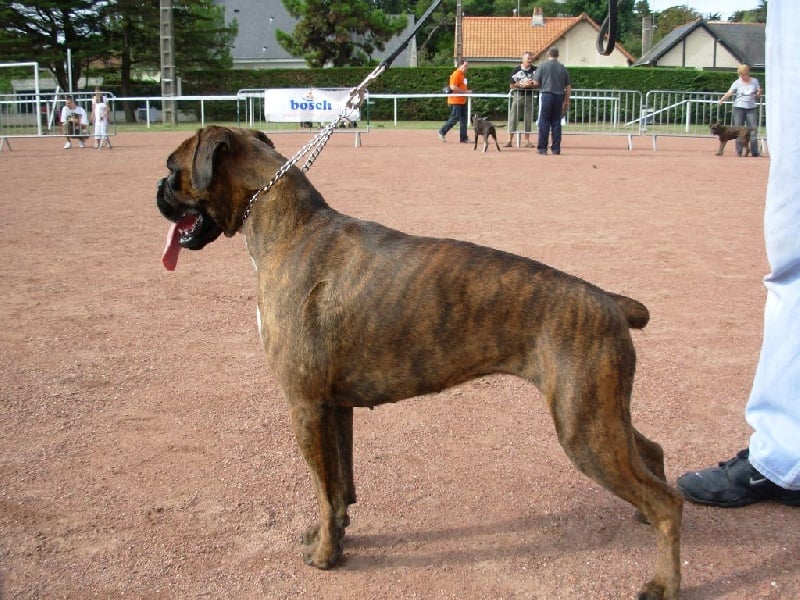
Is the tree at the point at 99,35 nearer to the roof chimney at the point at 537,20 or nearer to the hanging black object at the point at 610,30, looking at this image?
the roof chimney at the point at 537,20

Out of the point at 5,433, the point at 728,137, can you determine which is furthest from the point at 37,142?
the point at 5,433

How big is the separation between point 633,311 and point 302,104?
25482mm

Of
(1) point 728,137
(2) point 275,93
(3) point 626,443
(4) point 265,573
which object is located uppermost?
(2) point 275,93

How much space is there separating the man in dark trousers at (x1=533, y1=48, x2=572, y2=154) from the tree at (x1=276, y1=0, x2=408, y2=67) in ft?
112

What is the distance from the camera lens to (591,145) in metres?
25.5

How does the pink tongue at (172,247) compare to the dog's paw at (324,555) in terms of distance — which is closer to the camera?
the dog's paw at (324,555)

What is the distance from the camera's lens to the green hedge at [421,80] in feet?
150

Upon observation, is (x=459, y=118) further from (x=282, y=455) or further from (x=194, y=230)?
(x=194, y=230)

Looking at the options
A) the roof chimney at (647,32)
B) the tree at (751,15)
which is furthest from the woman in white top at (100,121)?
the tree at (751,15)

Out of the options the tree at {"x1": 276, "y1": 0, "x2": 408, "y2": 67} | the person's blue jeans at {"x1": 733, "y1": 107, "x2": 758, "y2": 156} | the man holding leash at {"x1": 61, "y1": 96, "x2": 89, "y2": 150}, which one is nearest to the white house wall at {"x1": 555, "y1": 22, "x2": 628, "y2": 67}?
the tree at {"x1": 276, "y1": 0, "x2": 408, "y2": 67}

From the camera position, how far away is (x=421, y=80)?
48.2 meters

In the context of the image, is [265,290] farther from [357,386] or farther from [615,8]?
[615,8]

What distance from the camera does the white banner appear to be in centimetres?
2679

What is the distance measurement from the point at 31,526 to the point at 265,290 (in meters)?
1.52
